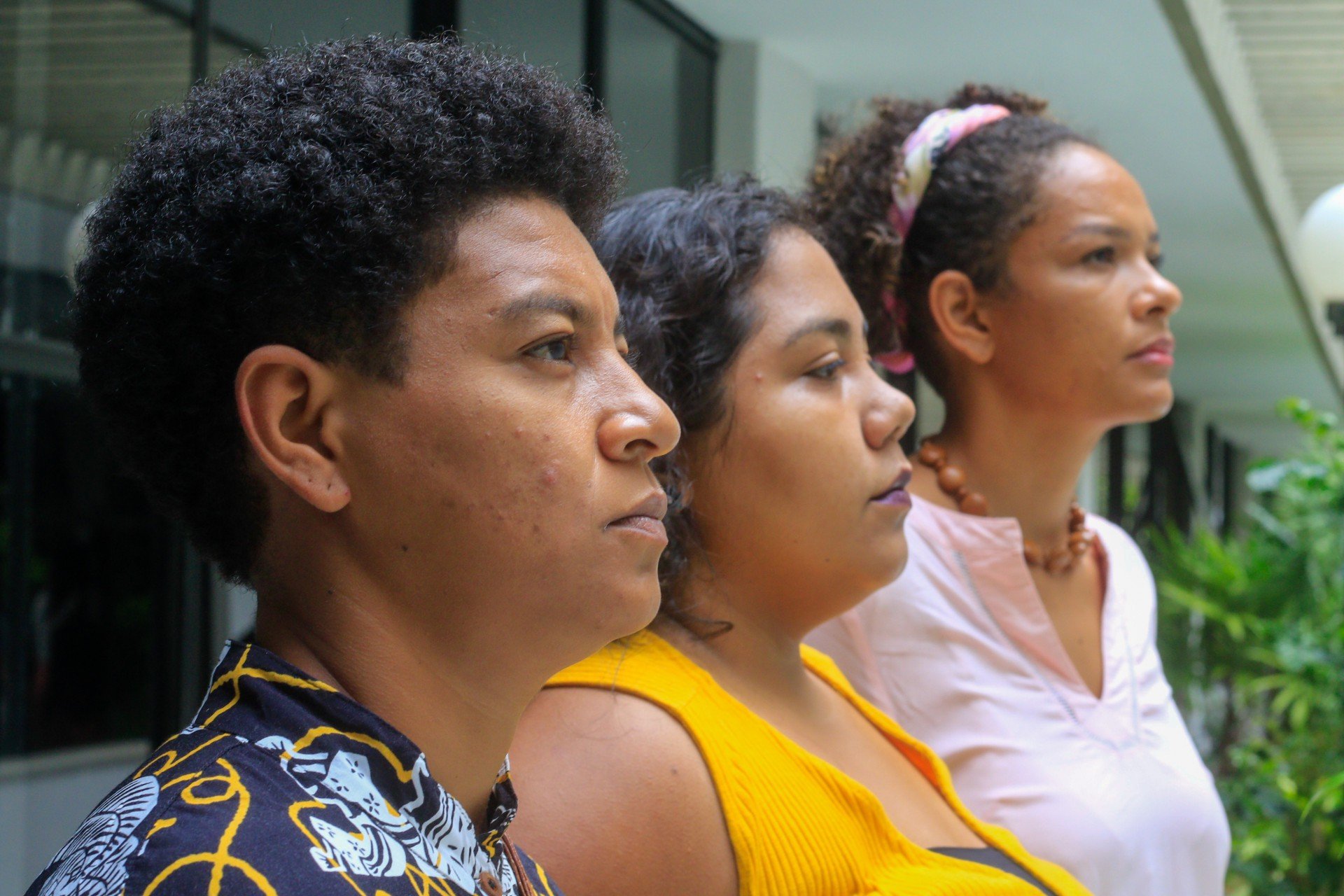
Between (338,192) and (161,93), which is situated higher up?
(161,93)

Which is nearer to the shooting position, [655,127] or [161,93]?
[161,93]

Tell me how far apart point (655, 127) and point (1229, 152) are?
3.46 metres

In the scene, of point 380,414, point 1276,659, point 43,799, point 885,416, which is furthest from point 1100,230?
point 1276,659

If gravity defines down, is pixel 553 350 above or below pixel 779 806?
above

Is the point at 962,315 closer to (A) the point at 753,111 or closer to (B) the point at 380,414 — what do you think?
(B) the point at 380,414

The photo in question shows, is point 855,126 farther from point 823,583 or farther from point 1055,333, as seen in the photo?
point 823,583

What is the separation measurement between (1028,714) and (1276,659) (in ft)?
12.4

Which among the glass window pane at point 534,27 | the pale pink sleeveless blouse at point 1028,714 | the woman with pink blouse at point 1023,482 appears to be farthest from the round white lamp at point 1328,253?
the pale pink sleeveless blouse at point 1028,714

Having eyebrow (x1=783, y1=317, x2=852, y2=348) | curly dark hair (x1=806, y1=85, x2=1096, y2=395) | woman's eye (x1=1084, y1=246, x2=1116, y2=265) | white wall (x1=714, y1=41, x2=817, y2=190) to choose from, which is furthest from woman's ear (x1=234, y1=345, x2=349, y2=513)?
white wall (x1=714, y1=41, x2=817, y2=190)

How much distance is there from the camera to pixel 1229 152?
6.71 meters

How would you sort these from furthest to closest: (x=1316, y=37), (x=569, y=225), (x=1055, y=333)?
(x=1316, y=37) → (x=1055, y=333) → (x=569, y=225)

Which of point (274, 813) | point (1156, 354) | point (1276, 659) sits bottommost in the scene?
point (1276, 659)

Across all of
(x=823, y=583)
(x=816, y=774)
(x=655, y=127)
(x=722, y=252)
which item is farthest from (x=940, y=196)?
(x=655, y=127)

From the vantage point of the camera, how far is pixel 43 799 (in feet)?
10.0
